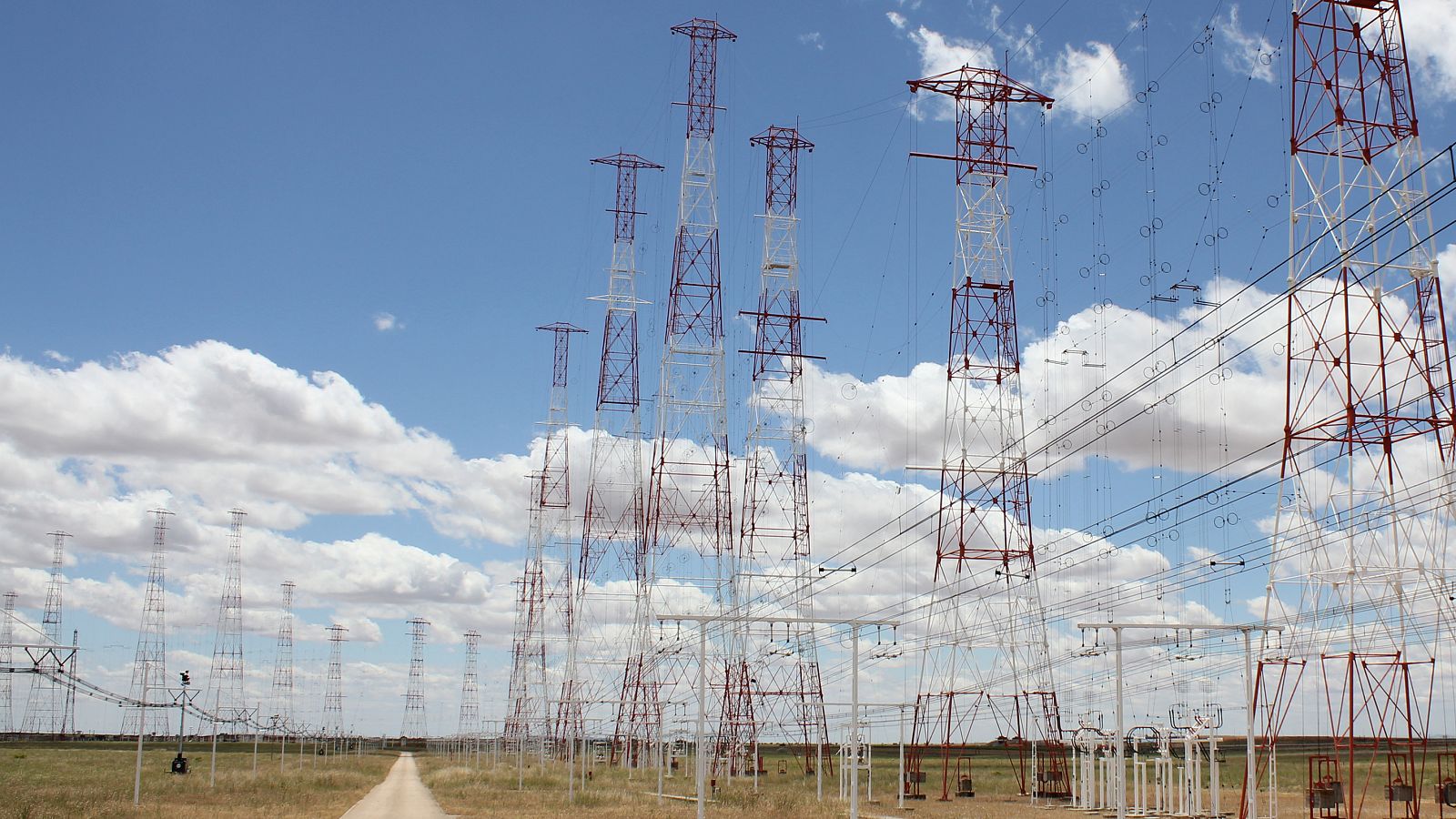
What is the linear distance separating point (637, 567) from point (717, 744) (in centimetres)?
937

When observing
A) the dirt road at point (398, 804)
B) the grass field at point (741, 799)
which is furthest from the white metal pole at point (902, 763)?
the dirt road at point (398, 804)

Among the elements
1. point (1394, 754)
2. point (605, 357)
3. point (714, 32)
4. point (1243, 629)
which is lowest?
point (1394, 754)

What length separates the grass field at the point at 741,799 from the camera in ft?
160

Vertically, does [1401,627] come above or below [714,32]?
below

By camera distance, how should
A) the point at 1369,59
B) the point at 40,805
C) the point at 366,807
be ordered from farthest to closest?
the point at 366,807, the point at 40,805, the point at 1369,59

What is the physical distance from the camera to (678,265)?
62906 mm

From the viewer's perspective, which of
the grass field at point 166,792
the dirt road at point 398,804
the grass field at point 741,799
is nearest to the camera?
the grass field at point 166,792

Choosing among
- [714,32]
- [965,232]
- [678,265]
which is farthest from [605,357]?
[965,232]

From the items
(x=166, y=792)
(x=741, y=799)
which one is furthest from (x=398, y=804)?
(x=741, y=799)

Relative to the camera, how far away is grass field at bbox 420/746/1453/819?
48.8 metres

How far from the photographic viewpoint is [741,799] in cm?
5356

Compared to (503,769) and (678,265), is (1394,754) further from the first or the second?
(503,769)

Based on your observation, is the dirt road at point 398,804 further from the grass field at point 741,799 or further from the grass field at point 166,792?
the grass field at point 166,792

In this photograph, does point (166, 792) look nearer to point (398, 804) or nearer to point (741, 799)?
point (398, 804)
